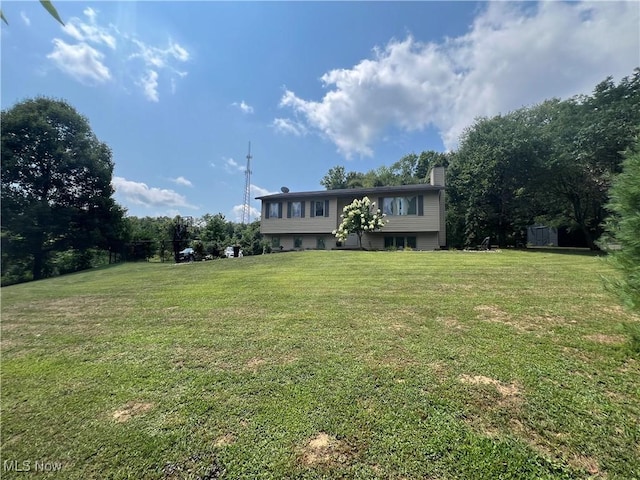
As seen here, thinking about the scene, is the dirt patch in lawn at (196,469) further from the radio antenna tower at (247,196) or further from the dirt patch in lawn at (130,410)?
the radio antenna tower at (247,196)

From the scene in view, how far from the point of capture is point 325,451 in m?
2.06

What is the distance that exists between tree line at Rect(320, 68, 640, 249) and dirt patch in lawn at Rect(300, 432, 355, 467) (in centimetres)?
1691

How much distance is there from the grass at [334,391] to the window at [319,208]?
15674 mm

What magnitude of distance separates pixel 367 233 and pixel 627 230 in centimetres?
1679

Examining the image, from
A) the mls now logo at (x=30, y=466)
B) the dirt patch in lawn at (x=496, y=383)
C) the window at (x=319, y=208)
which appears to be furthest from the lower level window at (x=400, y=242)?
the mls now logo at (x=30, y=466)

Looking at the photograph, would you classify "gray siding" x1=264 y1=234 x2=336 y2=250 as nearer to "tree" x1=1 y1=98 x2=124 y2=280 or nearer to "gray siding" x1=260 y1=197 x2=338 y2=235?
"gray siding" x1=260 y1=197 x2=338 y2=235

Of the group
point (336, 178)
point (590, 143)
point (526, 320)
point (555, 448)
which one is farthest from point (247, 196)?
point (555, 448)

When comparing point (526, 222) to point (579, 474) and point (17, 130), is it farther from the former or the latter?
point (17, 130)

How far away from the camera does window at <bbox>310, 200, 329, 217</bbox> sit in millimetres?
20797

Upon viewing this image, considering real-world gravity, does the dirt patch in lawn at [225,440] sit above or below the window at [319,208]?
below

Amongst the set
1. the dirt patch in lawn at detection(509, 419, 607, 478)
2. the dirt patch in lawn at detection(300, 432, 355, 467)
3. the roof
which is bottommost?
the dirt patch in lawn at detection(300, 432, 355, 467)

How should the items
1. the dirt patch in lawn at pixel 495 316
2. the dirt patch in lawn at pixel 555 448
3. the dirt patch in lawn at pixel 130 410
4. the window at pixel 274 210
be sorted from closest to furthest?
the dirt patch in lawn at pixel 555 448 → the dirt patch in lawn at pixel 130 410 → the dirt patch in lawn at pixel 495 316 → the window at pixel 274 210

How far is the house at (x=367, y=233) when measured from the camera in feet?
61.3

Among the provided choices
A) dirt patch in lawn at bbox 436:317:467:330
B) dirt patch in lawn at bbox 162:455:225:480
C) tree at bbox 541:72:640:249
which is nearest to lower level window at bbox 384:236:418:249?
tree at bbox 541:72:640:249
